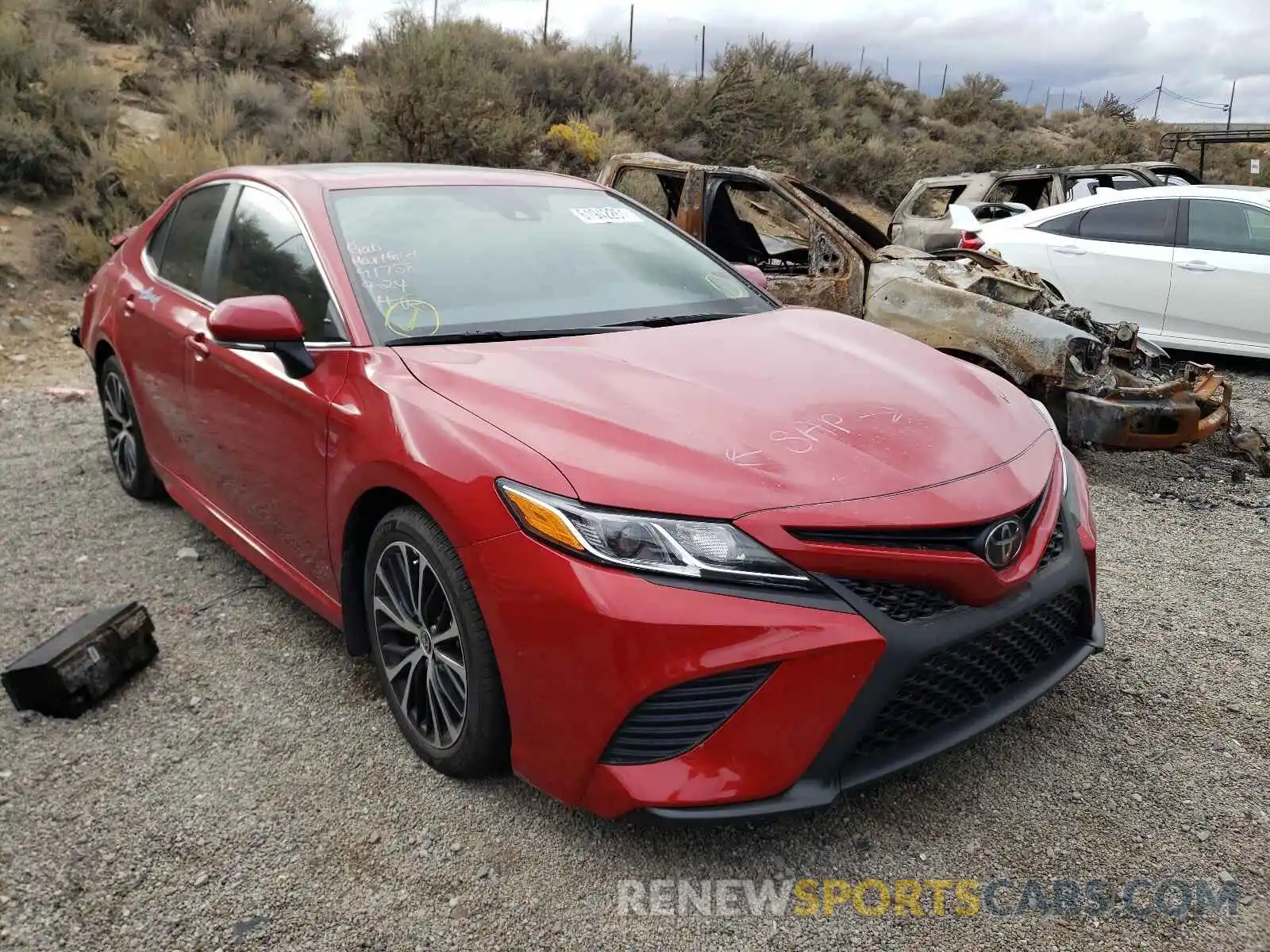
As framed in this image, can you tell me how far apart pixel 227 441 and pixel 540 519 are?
1.75 meters

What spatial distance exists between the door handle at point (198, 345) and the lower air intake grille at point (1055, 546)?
2.75m

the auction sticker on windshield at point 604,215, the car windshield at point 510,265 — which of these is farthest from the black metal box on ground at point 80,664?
the auction sticker on windshield at point 604,215

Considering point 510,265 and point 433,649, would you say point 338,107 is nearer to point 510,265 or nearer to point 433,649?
point 510,265

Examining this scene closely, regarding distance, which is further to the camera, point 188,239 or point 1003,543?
Answer: point 188,239

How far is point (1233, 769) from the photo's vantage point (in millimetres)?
2639

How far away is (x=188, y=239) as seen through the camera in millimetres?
3941

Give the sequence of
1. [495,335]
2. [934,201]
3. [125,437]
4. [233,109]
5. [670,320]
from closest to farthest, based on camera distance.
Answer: [495,335], [670,320], [125,437], [934,201], [233,109]

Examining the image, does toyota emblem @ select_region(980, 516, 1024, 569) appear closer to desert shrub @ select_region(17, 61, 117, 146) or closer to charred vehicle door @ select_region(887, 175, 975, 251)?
charred vehicle door @ select_region(887, 175, 975, 251)

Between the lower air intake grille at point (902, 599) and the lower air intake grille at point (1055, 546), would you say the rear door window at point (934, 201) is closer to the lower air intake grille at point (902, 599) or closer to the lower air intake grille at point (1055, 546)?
the lower air intake grille at point (1055, 546)

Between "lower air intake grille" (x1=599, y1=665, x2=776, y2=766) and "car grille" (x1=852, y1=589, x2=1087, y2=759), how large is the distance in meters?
0.32

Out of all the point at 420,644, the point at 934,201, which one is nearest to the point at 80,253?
the point at 420,644

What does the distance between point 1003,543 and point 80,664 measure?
264cm

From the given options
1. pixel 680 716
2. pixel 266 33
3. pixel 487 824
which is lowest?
pixel 487 824

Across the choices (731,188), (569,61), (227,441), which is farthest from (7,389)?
(569,61)
